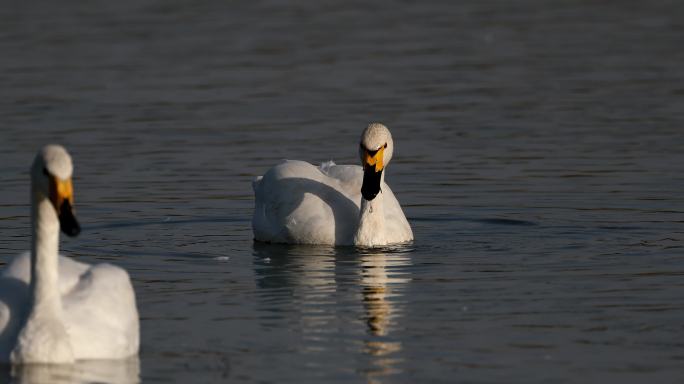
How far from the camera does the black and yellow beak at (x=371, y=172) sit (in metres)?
14.2

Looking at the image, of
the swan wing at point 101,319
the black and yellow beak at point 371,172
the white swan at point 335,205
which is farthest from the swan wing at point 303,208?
the swan wing at point 101,319

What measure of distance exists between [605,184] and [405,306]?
563 cm

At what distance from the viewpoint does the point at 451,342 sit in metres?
10.0

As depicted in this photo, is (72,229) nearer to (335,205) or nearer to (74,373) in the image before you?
(74,373)

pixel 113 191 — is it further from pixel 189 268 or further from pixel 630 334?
pixel 630 334

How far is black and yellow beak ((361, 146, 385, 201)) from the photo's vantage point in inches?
561

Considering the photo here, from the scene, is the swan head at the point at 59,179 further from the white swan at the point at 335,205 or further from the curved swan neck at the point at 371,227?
the curved swan neck at the point at 371,227

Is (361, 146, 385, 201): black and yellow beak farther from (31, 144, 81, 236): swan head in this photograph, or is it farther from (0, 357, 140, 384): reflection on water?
(31, 144, 81, 236): swan head

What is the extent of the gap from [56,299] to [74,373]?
0.43m

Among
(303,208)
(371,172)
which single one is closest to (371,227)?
(371,172)

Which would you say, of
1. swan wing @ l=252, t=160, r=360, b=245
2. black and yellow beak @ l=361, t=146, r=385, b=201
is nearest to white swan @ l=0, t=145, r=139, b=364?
black and yellow beak @ l=361, t=146, r=385, b=201

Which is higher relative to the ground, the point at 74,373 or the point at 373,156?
the point at 373,156

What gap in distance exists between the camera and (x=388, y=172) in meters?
17.7

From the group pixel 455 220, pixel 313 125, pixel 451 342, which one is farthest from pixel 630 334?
pixel 313 125
